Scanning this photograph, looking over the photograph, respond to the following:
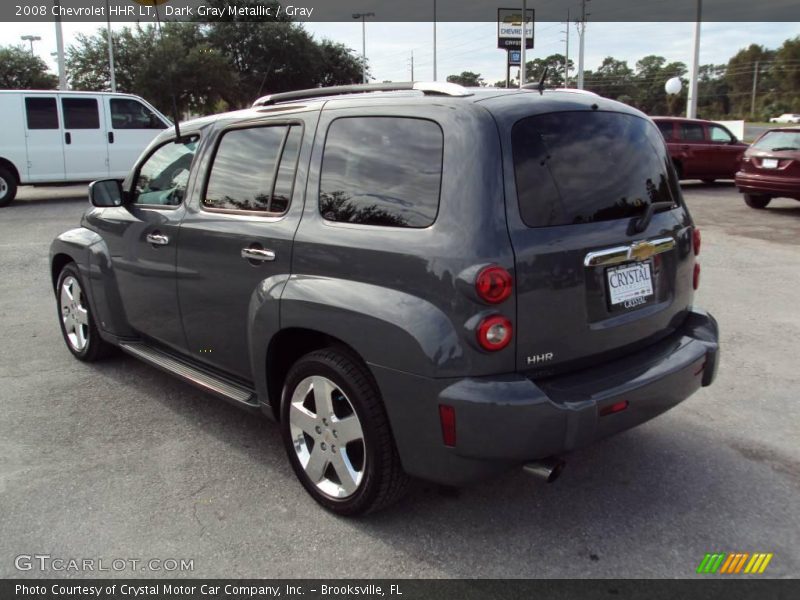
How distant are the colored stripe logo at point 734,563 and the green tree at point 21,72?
41342mm

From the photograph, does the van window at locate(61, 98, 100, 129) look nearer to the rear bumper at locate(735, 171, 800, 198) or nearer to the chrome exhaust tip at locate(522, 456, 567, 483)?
the rear bumper at locate(735, 171, 800, 198)

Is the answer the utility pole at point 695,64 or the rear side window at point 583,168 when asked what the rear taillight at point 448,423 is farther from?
the utility pole at point 695,64

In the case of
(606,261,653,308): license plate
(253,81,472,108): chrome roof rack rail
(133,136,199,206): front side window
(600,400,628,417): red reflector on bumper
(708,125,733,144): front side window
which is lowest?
(600,400,628,417): red reflector on bumper

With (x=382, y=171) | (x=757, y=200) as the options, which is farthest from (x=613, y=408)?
(x=757, y=200)

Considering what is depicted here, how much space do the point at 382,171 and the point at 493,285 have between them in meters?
0.73

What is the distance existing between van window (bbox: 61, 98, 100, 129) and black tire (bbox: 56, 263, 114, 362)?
11331 mm

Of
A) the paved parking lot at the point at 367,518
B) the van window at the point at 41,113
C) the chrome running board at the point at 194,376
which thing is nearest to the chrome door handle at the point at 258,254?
the chrome running board at the point at 194,376

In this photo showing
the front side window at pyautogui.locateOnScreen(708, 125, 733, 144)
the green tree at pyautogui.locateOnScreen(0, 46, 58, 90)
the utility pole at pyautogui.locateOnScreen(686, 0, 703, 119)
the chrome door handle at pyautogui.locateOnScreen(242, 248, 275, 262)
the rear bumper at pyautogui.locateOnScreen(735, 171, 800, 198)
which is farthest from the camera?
the green tree at pyautogui.locateOnScreen(0, 46, 58, 90)

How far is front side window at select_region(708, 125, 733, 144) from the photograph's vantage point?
16.6 m

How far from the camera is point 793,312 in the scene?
6328mm

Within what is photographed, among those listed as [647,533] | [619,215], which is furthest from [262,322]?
[647,533]

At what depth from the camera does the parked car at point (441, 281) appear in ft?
8.59

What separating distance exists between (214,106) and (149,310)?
36.9 metres

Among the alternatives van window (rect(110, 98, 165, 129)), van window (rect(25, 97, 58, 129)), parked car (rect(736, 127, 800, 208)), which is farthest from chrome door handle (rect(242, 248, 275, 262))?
van window (rect(110, 98, 165, 129))
